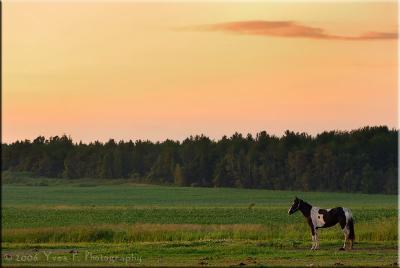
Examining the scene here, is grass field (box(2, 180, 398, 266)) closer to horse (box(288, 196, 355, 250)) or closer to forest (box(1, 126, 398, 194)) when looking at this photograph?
horse (box(288, 196, 355, 250))

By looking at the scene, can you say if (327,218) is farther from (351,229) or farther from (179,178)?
(179,178)

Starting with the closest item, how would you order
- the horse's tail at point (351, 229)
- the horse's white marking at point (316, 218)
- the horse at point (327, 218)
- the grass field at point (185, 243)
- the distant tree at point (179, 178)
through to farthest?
the grass field at point (185, 243)
the horse's tail at point (351, 229)
the horse at point (327, 218)
the horse's white marking at point (316, 218)
the distant tree at point (179, 178)

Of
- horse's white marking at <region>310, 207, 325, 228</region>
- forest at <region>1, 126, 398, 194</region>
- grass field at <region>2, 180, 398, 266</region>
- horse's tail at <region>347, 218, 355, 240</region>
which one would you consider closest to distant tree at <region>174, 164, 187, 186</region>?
forest at <region>1, 126, 398, 194</region>

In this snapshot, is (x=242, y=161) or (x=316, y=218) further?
(x=242, y=161)

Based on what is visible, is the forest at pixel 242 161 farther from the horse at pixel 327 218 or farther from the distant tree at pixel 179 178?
the horse at pixel 327 218

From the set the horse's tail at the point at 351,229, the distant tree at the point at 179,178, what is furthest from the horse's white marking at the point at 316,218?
the distant tree at the point at 179,178

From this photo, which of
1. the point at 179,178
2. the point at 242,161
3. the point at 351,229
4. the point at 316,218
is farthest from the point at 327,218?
the point at 179,178

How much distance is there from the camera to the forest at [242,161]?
463 ft

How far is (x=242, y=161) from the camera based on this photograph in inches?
5974

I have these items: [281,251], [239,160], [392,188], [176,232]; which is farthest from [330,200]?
[281,251]

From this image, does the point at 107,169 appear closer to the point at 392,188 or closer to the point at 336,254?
the point at 392,188

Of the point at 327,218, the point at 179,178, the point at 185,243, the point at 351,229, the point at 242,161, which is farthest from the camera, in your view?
the point at 179,178

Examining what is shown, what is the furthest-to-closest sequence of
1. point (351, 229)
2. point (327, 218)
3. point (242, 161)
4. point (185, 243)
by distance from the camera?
1. point (242, 161)
2. point (327, 218)
3. point (185, 243)
4. point (351, 229)

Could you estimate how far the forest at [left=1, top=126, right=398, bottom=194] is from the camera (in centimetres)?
14100
